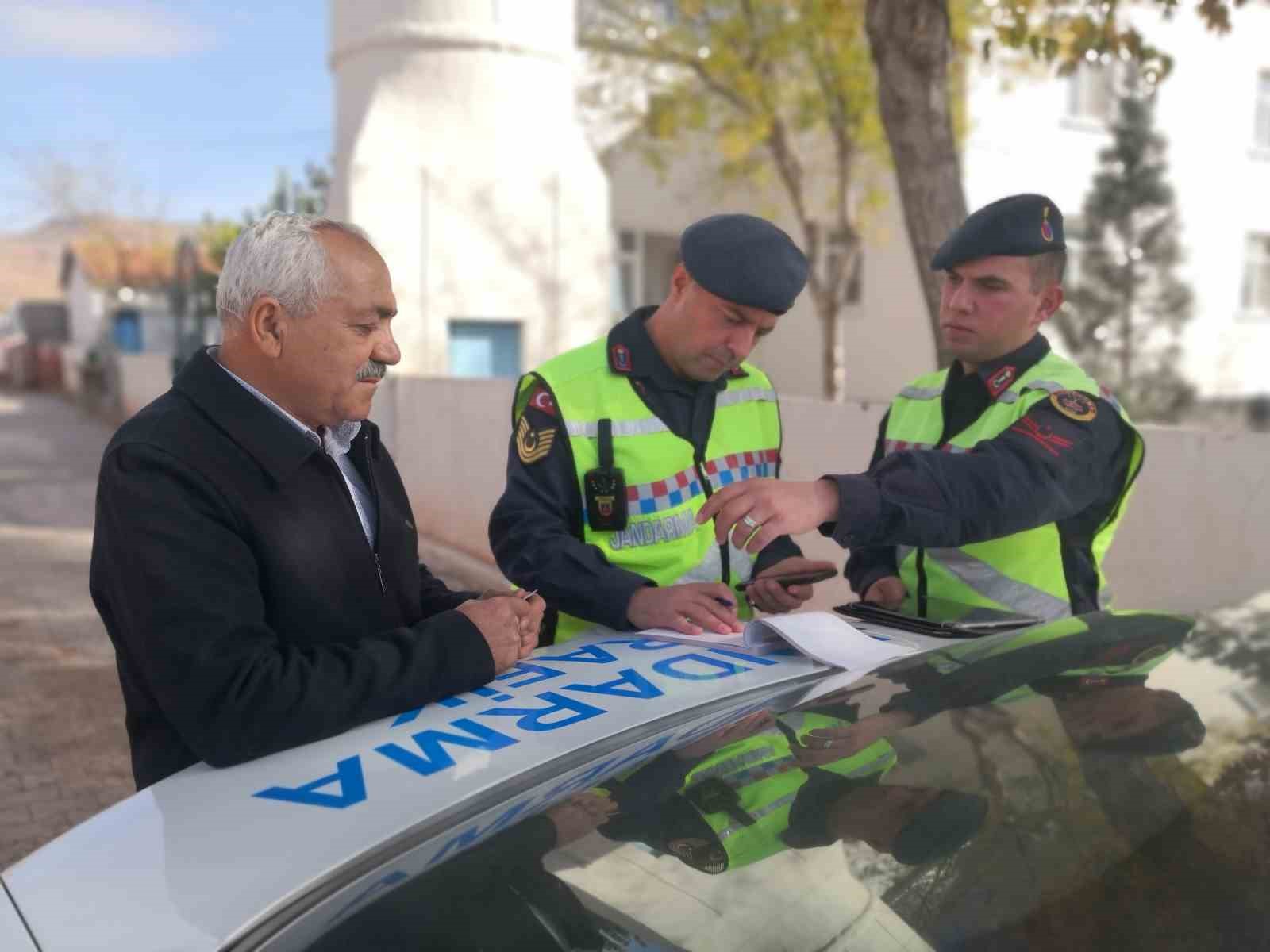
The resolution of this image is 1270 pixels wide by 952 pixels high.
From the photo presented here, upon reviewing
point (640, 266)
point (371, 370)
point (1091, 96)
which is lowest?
point (371, 370)

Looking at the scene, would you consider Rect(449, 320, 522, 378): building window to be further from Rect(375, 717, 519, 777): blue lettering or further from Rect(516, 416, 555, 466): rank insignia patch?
Rect(375, 717, 519, 777): blue lettering

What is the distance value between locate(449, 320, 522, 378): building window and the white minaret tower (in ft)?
0.34

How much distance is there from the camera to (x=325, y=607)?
1.70 m

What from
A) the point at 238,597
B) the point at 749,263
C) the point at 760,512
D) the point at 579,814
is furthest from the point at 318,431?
the point at 749,263

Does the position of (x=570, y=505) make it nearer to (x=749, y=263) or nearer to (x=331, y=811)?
(x=749, y=263)

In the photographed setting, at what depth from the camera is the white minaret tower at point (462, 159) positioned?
11.6 meters

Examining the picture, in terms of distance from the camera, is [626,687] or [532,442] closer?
[626,687]

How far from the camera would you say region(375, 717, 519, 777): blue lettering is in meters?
1.41

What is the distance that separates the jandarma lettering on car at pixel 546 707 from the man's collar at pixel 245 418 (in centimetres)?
41

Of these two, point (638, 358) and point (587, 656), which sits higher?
point (638, 358)

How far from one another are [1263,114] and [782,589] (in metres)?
19.1

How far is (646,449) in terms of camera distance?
7.82 ft

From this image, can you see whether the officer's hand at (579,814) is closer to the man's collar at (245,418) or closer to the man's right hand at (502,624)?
the man's right hand at (502,624)

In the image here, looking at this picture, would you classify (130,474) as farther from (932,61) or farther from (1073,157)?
(1073,157)
